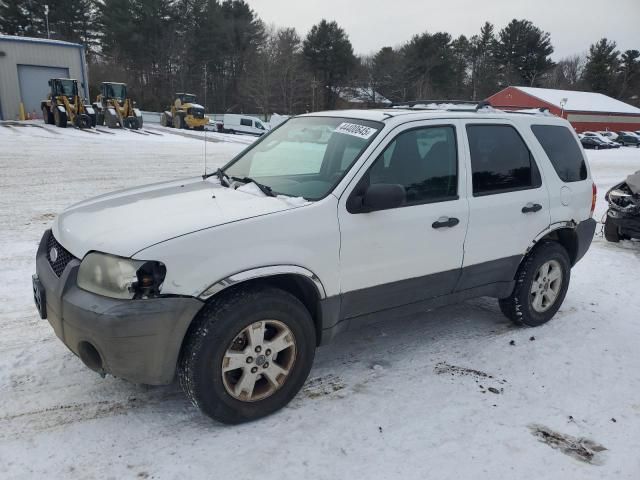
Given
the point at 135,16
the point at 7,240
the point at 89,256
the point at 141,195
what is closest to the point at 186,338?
the point at 89,256

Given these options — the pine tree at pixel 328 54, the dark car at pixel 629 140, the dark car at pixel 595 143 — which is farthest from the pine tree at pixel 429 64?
the dark car at pixel 595 143

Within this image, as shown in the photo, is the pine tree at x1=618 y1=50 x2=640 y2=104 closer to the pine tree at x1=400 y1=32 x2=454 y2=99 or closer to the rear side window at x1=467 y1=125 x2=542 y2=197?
the pine tree at x1=400 y1=32 x2=454 y2=99

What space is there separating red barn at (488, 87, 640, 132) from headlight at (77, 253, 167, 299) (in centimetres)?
5351

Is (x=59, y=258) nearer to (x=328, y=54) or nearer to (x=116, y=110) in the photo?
(x=116, y=110)

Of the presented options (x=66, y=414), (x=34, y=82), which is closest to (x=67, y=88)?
(x=34, y=82)

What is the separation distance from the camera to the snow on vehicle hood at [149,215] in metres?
2.76

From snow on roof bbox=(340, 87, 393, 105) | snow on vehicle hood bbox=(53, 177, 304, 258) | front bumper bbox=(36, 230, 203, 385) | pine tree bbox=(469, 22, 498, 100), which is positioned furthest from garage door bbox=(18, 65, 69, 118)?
pine tree bbox=(469, 22, 498, 100)

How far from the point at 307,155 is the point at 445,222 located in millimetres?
1239

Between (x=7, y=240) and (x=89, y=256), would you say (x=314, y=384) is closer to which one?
(x=89, y=256)

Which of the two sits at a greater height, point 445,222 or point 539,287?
point 445,222

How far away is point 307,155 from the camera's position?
4.09 meters

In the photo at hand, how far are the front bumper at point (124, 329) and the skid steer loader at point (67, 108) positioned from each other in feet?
88.8

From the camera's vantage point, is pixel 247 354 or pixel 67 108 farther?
pixel 67 108

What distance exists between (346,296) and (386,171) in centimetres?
92
